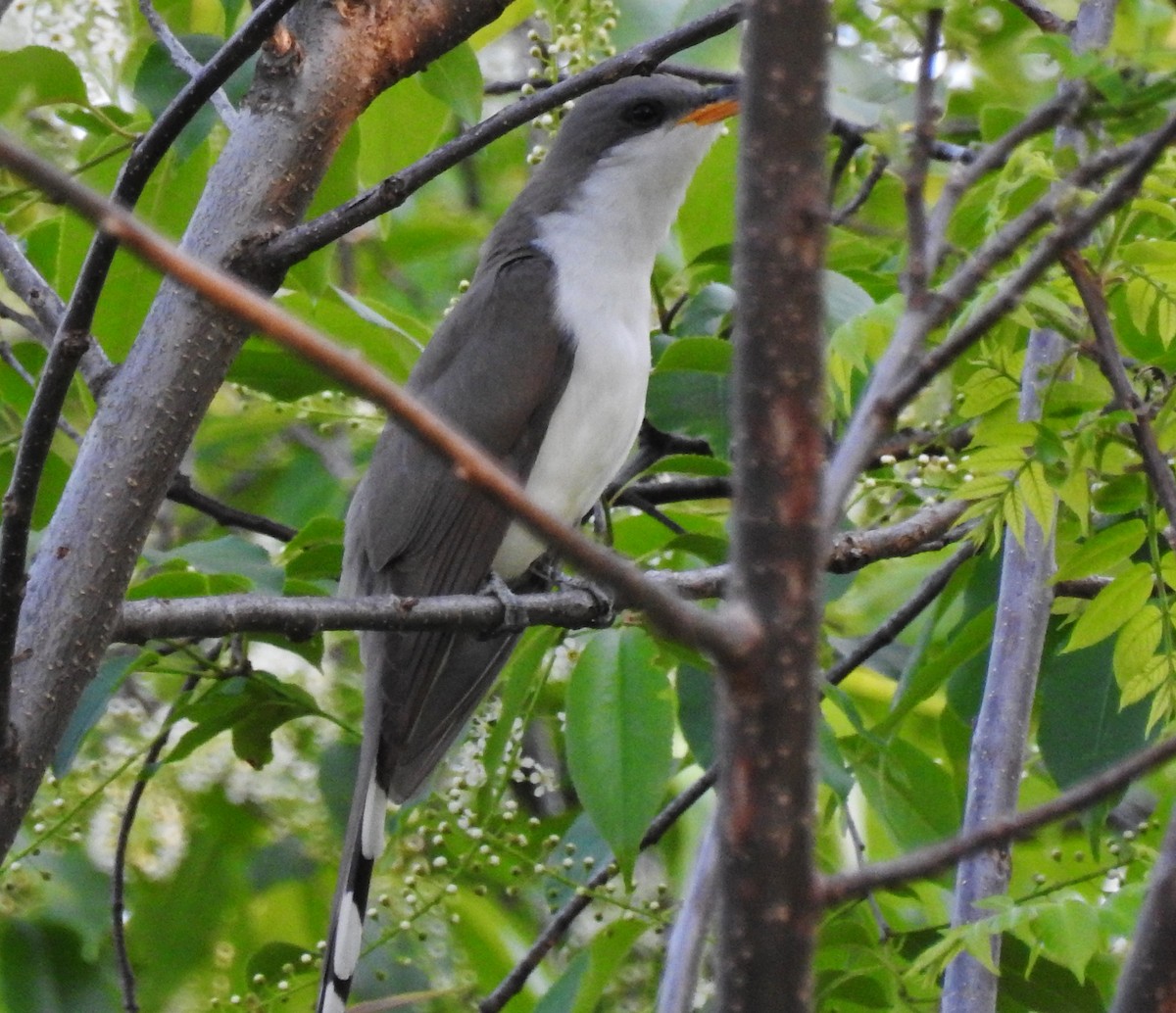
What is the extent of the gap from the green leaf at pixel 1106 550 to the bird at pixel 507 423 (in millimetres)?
1740

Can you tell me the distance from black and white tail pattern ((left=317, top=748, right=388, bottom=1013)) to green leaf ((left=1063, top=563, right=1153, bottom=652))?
1.75 m

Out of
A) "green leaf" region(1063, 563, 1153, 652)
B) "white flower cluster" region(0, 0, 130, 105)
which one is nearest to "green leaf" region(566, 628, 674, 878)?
"green leaf" region(1063, 563, 1153, 652)

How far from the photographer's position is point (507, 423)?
420 cm

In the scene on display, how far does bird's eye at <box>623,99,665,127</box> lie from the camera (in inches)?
184

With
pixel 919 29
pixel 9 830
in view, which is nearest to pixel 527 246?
pixel 9 830

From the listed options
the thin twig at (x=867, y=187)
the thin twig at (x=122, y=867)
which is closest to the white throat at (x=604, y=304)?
the thin twig at (x=867, y=187)

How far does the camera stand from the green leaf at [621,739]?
2803mm

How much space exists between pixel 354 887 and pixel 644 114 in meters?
2.41

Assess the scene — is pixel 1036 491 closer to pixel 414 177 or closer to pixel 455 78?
pixel 414 177

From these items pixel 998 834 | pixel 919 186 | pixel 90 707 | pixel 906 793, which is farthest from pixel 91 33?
pixel 998 834

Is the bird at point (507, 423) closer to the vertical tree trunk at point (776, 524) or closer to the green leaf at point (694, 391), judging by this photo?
the green leaf at point (694, 391)

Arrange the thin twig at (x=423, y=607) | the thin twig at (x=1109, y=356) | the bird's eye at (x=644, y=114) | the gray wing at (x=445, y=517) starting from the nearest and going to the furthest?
the thin twig at (x=1109, y=356)
the thin twig at (x=423, y=607)
the gray wing at (x=445, y=517)
the bird's eye at (x=644, y=114)

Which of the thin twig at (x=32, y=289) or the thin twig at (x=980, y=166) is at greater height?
the thin twig at (x=32, y=289)

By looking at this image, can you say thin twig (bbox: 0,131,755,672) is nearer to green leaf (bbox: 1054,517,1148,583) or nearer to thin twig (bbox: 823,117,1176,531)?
thin twig (bbox: 823,117,1176,531)
